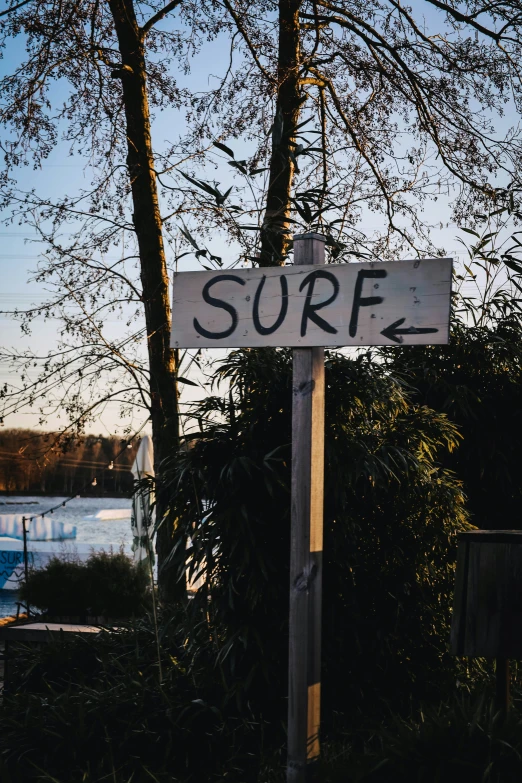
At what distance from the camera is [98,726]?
337 cm

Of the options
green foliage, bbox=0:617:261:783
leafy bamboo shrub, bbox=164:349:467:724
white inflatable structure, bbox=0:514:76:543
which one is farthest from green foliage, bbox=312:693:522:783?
white inflatable structure, bbox=0:514:76:543

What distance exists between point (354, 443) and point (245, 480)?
51 centimetres

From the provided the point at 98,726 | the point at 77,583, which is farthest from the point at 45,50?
the point at 98,726

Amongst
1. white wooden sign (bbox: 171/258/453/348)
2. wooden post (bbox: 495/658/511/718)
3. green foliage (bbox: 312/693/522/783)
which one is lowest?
green foliage (bbox: 312/693/522/783)

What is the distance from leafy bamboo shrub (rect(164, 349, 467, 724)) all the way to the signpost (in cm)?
93

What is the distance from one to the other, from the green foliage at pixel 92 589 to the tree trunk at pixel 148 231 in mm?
1157

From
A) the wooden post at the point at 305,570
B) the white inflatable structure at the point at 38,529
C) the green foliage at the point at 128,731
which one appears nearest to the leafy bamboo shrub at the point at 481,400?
the green foliage at the point at 128,731

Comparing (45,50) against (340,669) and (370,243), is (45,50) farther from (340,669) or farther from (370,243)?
(340,669)

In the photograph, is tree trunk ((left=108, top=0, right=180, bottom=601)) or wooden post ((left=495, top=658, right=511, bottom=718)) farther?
tree trunk ((left=108, top=0, right=180, bottom=601))

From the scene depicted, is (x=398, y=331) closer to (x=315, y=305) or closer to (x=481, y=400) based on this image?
(x=315, y=305)

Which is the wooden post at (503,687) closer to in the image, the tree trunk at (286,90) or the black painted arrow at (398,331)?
the black painted arrow at (398,331)

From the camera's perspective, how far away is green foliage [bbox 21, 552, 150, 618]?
6.90 m

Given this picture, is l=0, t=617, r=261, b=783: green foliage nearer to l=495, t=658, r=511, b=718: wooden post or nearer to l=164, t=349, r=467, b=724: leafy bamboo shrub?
l=164, t=349, r=467, b=724: leafy bamboo shrub

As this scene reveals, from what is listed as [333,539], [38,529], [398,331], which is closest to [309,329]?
[398,331]
